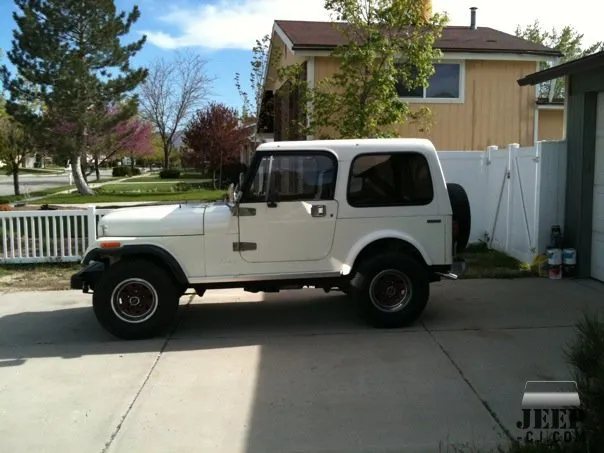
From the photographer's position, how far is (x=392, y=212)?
250 inches

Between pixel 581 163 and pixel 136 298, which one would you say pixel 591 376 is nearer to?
pixel 136 298

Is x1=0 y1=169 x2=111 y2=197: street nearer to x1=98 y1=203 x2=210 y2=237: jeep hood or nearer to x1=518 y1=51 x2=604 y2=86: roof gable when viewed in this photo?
x1=98 y1=203 x2=210 y2=237: jeep hood

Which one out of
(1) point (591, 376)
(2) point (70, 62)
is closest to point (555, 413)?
(1) point (591, 376)

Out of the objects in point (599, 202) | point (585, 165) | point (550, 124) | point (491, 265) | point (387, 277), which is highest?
point (550, 124)

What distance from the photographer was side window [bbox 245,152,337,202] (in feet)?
20.4

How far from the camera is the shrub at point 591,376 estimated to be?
2.95 metres

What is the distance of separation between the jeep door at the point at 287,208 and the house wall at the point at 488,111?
8.28 metres

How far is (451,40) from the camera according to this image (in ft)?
48.4

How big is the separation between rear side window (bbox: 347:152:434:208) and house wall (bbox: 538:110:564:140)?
10.5 metres

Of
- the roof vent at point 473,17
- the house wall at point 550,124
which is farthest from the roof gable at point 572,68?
the roof vent at point 473,17

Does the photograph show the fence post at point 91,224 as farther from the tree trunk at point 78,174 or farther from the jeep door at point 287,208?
the tree trunk at point 78,174

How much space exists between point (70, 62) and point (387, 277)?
22085 mm

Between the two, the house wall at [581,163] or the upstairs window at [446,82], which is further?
the upstairs window at [446,82]

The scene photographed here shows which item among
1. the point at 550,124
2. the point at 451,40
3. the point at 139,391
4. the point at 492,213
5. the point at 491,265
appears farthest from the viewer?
the point at 550,124
